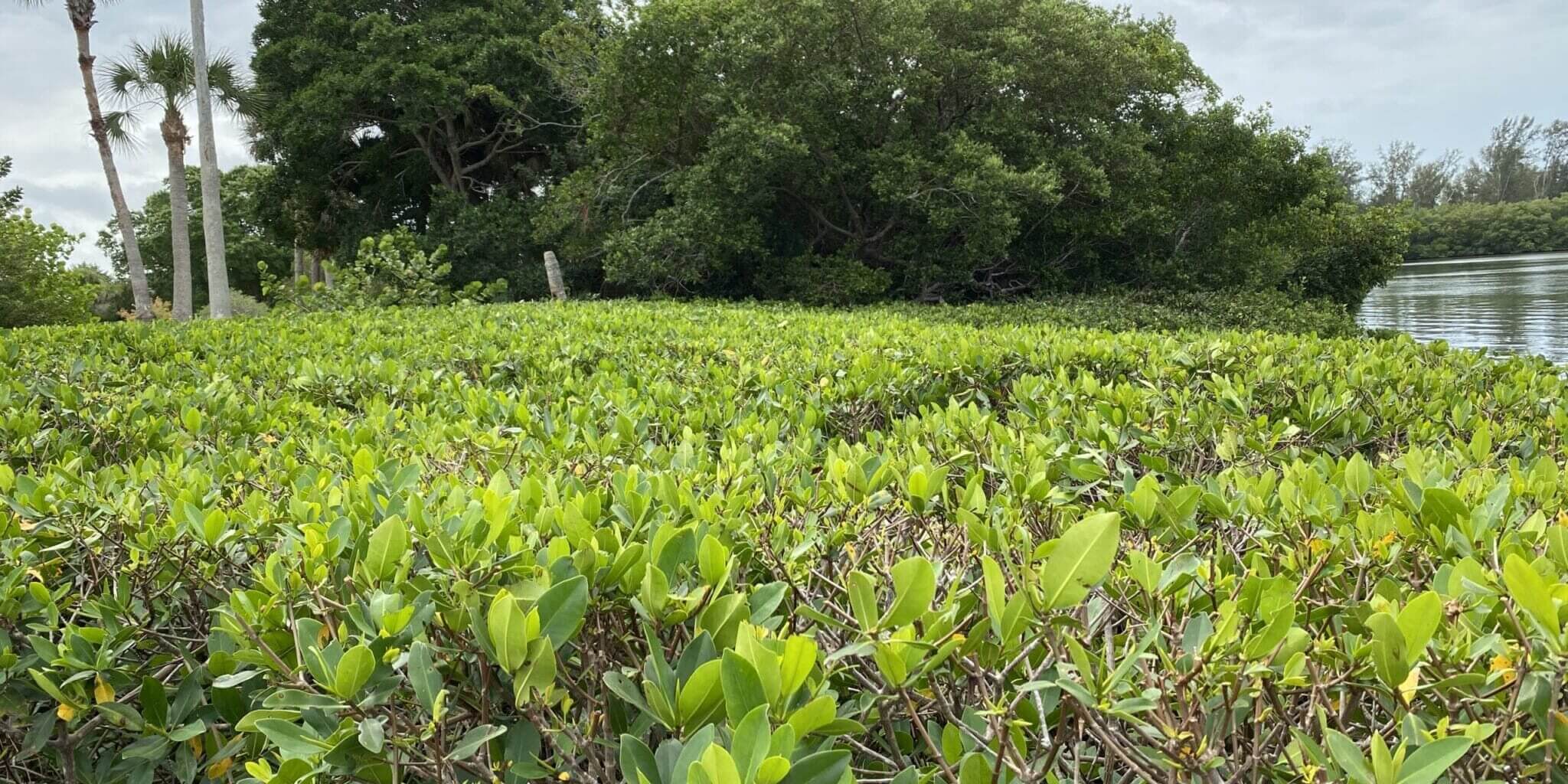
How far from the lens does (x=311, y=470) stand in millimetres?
2002

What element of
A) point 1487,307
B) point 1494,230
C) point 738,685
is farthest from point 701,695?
point 1494,230

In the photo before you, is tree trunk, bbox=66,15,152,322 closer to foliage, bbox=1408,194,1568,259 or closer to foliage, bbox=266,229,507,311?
foliage, bbox=266,229,507,311

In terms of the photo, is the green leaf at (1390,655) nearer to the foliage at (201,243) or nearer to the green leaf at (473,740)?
the green leaf at (473,740)

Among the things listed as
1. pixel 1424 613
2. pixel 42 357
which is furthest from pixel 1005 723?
pixel 42 357

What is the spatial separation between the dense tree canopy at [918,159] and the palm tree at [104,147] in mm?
9043

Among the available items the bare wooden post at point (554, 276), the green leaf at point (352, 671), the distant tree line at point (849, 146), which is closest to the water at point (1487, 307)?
the distant tree line at point (849, 146)

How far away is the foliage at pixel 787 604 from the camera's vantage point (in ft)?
2.72

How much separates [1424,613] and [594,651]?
0.94m

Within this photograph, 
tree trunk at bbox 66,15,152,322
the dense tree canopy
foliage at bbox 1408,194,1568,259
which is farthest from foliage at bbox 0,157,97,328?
foliage at bbox 1408,194,1568,259

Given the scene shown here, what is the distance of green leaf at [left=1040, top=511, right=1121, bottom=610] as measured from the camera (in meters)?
0.84

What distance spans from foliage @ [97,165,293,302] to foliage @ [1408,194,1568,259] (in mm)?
63067

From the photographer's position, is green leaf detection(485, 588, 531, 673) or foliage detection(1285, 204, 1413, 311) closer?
green leaf detection(485, 588, 531, 673)

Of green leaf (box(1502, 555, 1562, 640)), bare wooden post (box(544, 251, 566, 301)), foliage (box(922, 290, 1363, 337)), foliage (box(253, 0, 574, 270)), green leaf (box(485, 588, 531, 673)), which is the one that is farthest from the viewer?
foliage (box(253, 0, 574, 270))

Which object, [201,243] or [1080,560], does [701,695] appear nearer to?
[1080,560]
